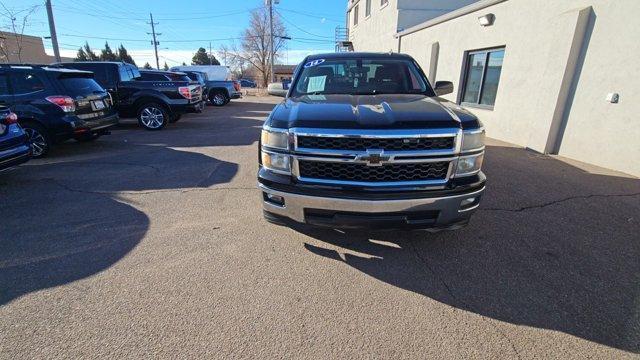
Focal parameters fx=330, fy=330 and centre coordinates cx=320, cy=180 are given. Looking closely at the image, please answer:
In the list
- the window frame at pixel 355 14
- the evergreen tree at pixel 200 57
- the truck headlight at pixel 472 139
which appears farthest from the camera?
the evergreen tree at pixel 200 57

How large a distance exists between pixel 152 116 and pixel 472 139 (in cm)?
1011

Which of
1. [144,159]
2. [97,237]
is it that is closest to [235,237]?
[97,237]

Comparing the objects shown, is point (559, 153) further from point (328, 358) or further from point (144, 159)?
point (144, 159)

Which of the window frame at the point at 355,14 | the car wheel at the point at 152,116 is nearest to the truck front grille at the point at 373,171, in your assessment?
the car wheel at the point at 152,116

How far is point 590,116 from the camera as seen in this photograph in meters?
6.15

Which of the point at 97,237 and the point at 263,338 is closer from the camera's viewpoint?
the point at 263,338

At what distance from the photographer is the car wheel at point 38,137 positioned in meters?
6.52

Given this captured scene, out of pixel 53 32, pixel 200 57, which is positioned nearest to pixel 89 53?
pixel 200 57

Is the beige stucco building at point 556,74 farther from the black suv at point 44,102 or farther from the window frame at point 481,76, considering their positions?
the black suv at point 44,102

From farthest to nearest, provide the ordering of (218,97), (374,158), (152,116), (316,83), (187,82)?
(218,97), (187,82), (152,116), (316,83), (374,158)

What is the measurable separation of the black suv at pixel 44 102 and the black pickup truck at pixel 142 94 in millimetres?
3187

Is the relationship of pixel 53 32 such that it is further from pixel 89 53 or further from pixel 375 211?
pixel 89 53

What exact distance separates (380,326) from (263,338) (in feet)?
2.61

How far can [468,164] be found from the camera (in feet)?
8.97
